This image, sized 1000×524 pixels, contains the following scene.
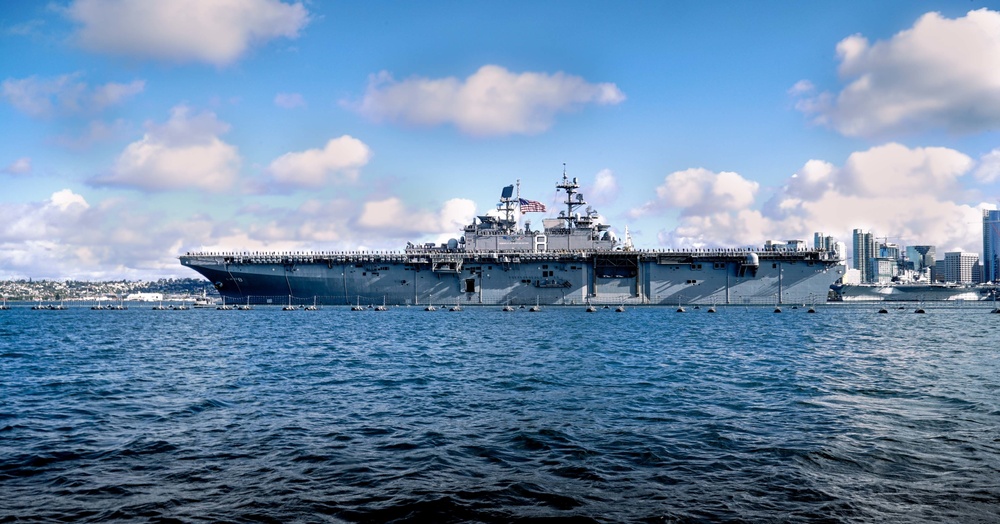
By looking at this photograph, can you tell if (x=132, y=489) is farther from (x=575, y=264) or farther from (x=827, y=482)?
(x=575, y=264)

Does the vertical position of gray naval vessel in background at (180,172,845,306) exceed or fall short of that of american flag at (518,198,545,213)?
it falls short

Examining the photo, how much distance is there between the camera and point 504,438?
11.4 metres

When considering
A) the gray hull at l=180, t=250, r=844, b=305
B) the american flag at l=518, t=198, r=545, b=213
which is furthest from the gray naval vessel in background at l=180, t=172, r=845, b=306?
the american flag at l=518, t=198, r=545, b=213

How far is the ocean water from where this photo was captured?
8.01 metres

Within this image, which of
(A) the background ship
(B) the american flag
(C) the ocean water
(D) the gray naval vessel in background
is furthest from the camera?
(A) the background ship

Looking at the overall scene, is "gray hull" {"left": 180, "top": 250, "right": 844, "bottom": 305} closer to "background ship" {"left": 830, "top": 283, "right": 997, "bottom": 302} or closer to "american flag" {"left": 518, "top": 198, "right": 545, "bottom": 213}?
"american flag" {"left": 518, "top": 198, "right": 545, "bottom": 213}

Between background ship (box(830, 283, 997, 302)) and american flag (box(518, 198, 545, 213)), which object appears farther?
background ship (box(830, 283, 997, 302))

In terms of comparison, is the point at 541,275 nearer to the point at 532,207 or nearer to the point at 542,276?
the point at 542,276

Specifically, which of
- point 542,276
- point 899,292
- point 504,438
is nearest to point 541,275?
point 542,276

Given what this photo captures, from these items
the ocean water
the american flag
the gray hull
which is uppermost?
the american flag

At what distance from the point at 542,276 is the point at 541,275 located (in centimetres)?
14

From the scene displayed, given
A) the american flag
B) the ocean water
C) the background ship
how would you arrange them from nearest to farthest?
the ocean water → the american flag → the background ship

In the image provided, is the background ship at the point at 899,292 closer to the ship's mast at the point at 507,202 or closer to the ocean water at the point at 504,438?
the ship's mast at the point at 507,202

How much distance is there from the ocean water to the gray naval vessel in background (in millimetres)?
39428
